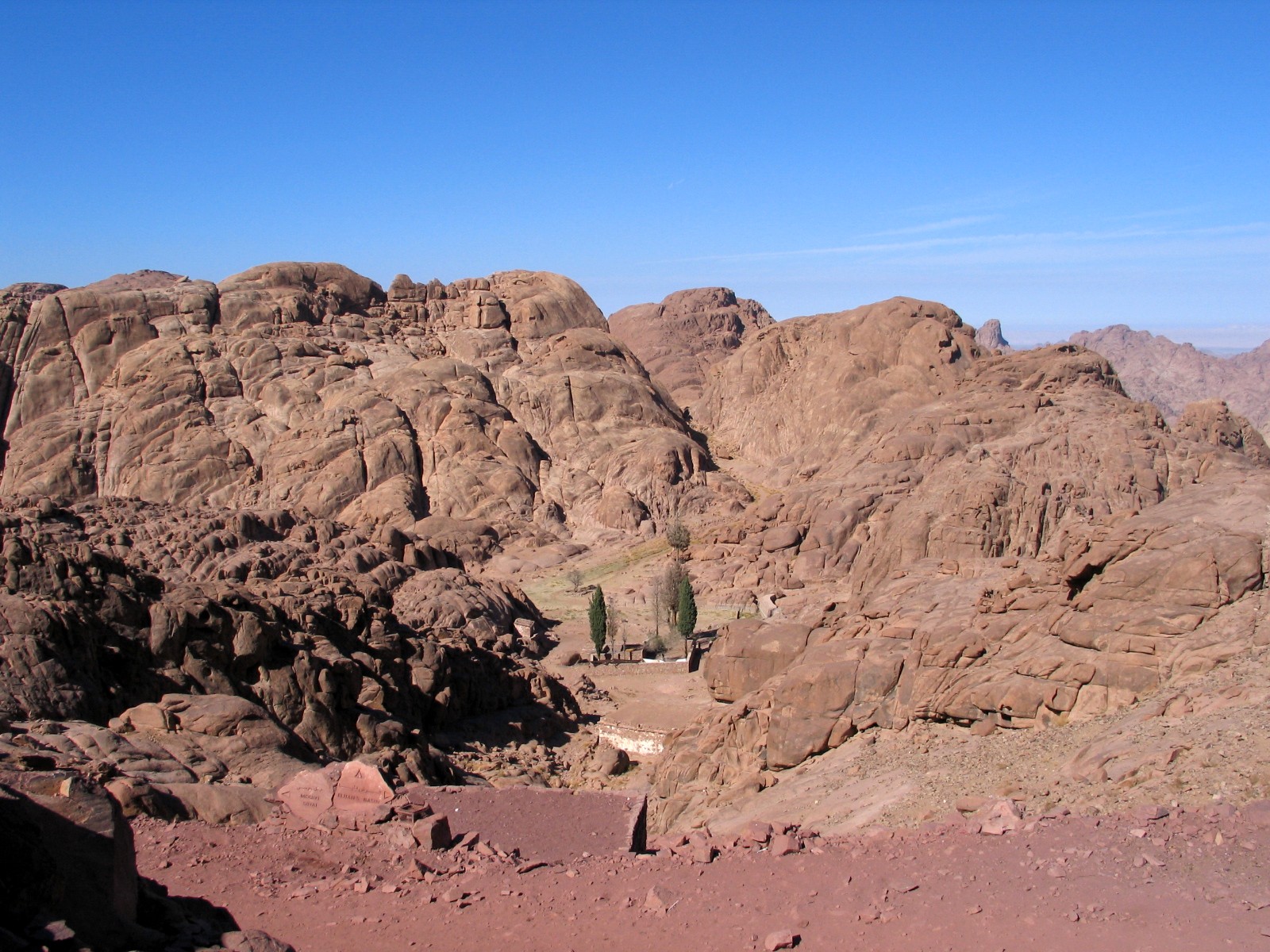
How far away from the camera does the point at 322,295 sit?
87.7m

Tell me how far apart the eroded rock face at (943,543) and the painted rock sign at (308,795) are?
33.7 ft

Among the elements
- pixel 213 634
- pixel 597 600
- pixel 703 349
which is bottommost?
pixel 597 600

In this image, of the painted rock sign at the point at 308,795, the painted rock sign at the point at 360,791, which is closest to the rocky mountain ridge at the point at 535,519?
the painted rock sign at the point at 308,795

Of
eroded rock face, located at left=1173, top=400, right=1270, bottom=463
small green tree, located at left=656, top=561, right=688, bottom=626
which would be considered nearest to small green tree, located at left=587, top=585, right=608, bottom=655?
small green tree, located at left=656, top=561, right=688, bottom=626

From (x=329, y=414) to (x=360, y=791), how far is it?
196 ft

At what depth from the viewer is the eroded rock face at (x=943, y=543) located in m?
23.5

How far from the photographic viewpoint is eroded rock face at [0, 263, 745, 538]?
71.0 meters

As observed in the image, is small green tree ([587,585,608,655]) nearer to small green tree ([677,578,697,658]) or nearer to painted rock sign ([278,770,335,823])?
small green tree ([677,578,697,658])

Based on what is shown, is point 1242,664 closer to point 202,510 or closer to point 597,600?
point 597,600

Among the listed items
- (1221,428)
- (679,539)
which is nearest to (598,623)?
(679,539)

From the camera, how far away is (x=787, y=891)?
49.8ft

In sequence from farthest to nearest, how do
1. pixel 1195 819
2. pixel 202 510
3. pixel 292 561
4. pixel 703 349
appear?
pixel 703 349 → pixel 202 510 → pixel 292 561 → pixel 1195 819

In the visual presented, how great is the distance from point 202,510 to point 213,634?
2231 cm

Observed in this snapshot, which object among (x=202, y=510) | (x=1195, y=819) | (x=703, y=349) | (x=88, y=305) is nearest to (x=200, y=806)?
(x=1195, y=819)
